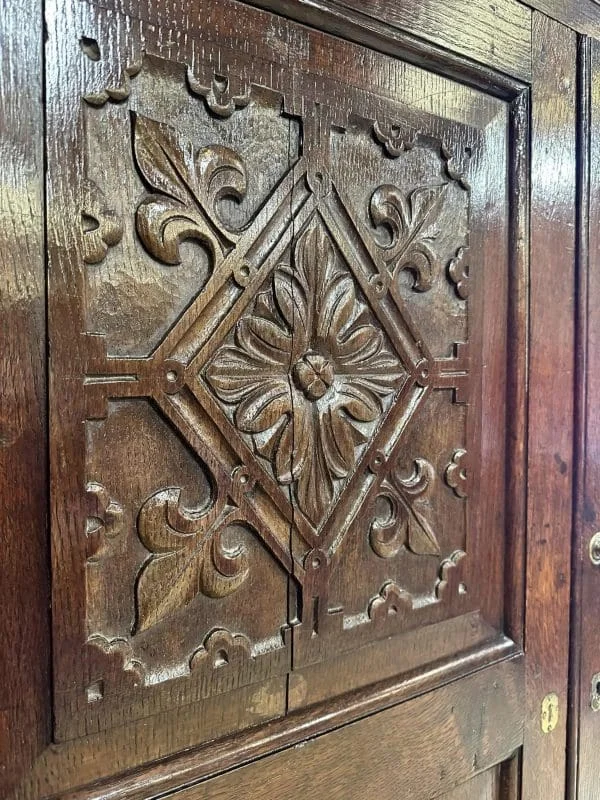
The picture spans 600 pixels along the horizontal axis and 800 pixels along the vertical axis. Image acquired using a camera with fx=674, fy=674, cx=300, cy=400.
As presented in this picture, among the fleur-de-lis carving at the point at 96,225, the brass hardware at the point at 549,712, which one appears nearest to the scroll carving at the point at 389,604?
the brass hardware at the point at 549,712

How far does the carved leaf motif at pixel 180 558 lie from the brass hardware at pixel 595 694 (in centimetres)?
50

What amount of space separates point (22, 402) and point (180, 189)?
0.63 feet

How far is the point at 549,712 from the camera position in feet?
2.45

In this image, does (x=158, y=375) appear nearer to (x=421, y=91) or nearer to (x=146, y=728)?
(x=146, y=728)

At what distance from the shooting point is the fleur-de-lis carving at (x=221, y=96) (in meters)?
0.51

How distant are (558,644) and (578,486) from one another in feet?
0.59

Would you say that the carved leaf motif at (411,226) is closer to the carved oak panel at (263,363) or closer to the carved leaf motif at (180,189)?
the carved oak panel at (263,363)

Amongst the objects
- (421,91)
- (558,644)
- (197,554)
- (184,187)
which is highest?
(421,91)

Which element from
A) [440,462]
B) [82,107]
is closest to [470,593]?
[440,462]

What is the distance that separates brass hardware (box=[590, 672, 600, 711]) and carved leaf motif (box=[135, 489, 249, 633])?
1.63ft

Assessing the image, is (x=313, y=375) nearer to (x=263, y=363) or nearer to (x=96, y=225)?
(x=263, y=363)

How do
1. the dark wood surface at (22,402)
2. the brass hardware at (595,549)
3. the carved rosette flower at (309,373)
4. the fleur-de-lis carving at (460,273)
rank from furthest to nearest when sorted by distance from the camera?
1. the brass hardware at (595,549)
2. the fleur-de-lis carving at (460,273)
3. the carved rosette flower at (309,373)
4. the dark wood surface at (22,402)

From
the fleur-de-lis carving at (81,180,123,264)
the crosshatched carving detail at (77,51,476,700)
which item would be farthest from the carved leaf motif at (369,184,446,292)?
the fleur-de-lis carving at (81,180,123,264)

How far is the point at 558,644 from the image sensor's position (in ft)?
2.50
